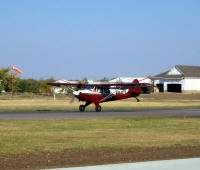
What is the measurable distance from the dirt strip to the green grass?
86 centimetres

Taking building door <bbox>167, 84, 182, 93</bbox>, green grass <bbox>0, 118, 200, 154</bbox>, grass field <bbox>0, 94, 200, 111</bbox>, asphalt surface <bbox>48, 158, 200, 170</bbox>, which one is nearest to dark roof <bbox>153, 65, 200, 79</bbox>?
building door <bbox>167, 84, 182, 93</bbox>

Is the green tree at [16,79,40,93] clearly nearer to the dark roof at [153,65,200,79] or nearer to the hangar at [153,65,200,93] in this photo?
the hangar at [153,65,200,93]

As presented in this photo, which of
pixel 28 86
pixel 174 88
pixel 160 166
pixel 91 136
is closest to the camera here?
pixel 160 166

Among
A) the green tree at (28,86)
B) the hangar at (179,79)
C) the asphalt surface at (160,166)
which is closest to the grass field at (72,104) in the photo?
the hangar at (179,79)

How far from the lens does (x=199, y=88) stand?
9550 centimetres

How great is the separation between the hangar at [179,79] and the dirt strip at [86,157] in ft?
261

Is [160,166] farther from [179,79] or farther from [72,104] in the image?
[179,79]

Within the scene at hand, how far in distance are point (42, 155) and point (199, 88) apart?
84.8 m

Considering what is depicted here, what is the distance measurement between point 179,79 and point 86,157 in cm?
8225

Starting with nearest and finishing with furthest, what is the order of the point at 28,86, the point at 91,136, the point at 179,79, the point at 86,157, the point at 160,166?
the point at 160,166, the point at 86,157, the point at 91,136, the point at 179,79, the point at 28,86

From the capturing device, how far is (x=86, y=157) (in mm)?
13734

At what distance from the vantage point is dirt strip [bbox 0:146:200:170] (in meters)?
12.5

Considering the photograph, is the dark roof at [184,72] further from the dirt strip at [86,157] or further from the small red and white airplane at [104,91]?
the dirt strip at [86,157]

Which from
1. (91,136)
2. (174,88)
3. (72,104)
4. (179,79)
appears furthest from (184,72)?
(91,136)
